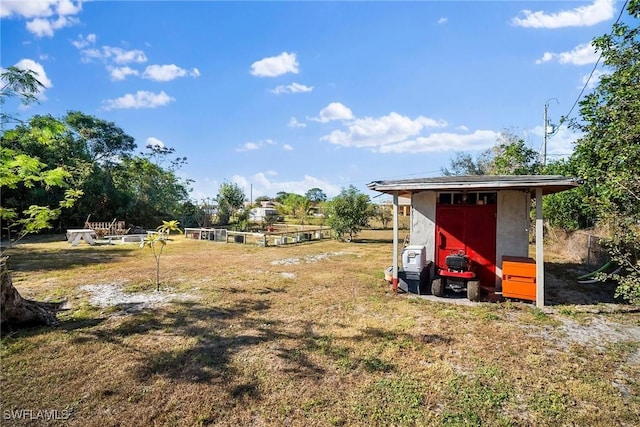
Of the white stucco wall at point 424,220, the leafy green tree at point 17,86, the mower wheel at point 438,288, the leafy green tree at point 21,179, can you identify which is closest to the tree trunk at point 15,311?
the leafy green tree at point 21,179

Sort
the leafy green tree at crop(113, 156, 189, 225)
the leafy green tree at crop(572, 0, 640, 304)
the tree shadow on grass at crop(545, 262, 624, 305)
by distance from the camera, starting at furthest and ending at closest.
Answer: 1. the leafy green tree at crop(113, 156, 189, 225)
2. the tree shadow on grass at crop(545, 262, 624, 305)
3. the leafy green tree at crop(572, 0, 640, 304)

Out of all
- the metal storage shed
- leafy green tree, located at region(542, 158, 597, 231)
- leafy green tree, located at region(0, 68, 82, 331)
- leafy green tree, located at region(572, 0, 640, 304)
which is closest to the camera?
leafy green tree, located at region(0, 68, 82, 331)

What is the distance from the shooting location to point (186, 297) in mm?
6066

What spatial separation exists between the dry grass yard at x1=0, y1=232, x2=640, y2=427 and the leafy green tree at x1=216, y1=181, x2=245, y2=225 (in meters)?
15.8

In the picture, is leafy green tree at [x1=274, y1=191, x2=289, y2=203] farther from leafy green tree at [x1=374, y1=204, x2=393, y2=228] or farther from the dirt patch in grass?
the dirt patch in grass

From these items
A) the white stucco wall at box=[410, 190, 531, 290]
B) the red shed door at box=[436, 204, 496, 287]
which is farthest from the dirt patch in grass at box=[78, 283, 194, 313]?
the white stucco wall at box=[410, 190, 531, 290]

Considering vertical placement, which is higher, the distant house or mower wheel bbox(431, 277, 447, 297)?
the distant house

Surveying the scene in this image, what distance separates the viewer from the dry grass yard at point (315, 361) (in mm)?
2658

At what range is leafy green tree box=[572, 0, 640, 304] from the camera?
413cm

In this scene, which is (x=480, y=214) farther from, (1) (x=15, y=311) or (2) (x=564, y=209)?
(1) (x=15, y=311)

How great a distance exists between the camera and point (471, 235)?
680 centimetres

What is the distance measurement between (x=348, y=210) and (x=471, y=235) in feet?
31.0

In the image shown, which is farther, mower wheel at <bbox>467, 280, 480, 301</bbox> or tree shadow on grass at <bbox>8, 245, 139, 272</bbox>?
tree shadow on grass at <bbox>8, 245, 139, 272</bbox>

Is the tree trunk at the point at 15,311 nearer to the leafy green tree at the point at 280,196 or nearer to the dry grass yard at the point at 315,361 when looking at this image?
the dry grass yard at the point at 315,361
